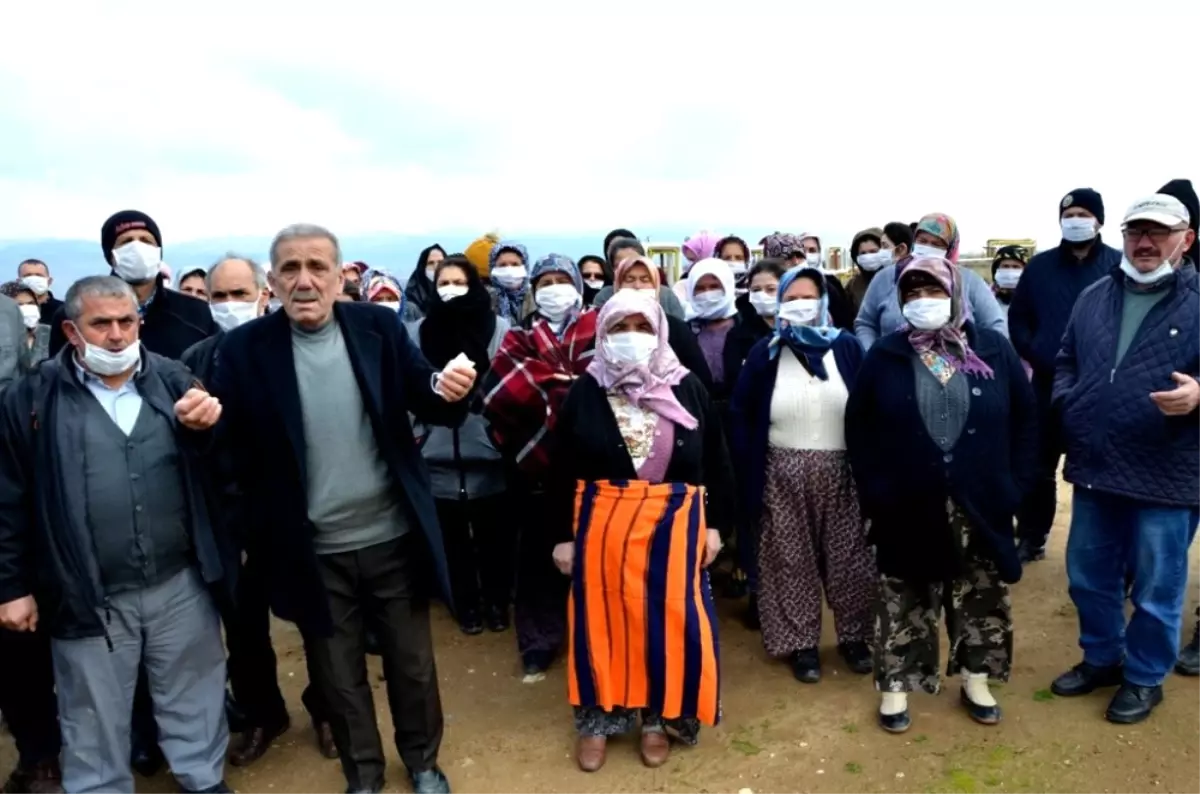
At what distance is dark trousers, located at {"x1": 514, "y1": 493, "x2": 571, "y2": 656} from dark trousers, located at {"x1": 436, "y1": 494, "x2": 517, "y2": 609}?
35 centimetres

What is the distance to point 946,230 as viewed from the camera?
15.8ft

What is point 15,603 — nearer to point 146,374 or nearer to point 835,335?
point 146,374

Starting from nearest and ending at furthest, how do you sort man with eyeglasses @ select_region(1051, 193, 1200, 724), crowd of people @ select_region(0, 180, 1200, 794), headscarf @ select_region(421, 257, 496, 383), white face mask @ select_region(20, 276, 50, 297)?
crowd of people @ select_region(0, 180, 1200, 794), man with eyeglasses @ select_region(1051, 193, 1200, 724), headscarf @ select_region(421, 257, 496, 383), white face mask @ select_region(20, 276, 50, 297)

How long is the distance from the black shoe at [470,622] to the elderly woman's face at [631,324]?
2271 millimetres

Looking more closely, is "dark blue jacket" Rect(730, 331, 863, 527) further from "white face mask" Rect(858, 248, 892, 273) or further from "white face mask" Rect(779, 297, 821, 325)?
"white face mask" Rect(858, 248, 892, 273)

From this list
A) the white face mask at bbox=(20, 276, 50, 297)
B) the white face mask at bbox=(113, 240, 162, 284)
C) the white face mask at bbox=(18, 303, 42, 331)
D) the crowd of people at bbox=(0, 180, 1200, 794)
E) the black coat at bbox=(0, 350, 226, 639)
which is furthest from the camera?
the white face mask at bbox=(20, 276, 50, 297)

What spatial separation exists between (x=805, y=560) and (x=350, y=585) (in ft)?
6.91

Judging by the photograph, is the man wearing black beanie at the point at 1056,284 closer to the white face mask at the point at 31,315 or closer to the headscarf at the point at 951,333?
the headscarf at the point at 951,333

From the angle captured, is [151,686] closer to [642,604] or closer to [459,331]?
[642,604]

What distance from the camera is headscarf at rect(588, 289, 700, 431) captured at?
10.7 ft

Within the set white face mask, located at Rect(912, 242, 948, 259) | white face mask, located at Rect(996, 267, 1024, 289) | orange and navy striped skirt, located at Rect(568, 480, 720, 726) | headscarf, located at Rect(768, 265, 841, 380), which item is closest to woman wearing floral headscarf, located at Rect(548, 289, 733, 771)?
orange and navy striped skirt, located at Rect(568, 480, 720, 726)

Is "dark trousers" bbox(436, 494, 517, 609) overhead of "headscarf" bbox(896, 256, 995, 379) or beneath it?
beneath

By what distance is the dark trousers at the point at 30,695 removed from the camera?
319cm

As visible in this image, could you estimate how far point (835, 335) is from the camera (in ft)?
12.6
